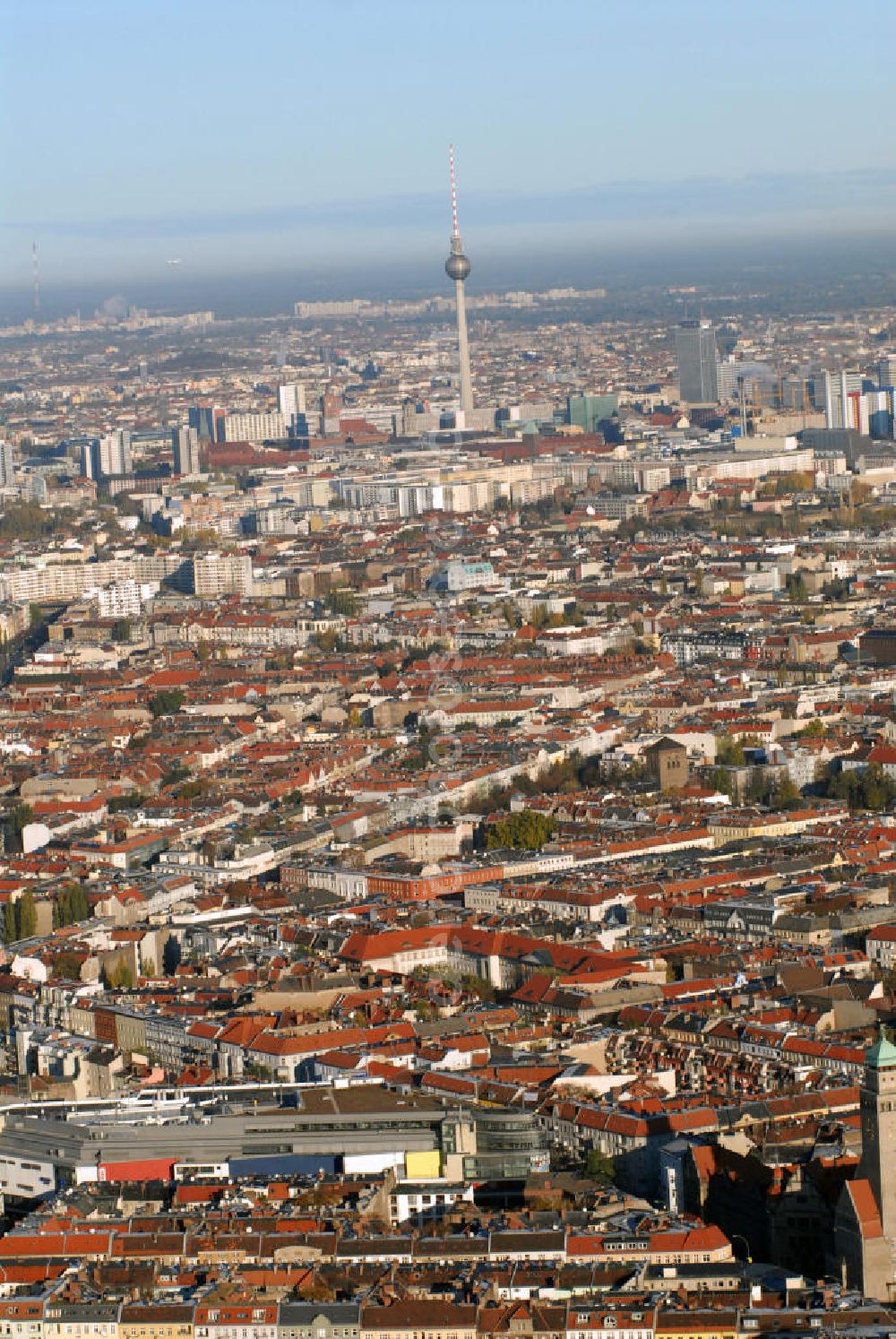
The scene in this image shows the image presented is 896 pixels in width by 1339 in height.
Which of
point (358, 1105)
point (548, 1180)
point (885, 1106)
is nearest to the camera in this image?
point (885, 1106)

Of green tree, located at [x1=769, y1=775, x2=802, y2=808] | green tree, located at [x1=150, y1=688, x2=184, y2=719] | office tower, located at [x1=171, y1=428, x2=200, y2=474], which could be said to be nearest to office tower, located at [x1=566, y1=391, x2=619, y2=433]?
office tower, located at [x1=171, y1=428, x2=200, y2=474]

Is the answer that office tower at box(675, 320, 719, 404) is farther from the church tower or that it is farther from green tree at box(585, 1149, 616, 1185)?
the church tower

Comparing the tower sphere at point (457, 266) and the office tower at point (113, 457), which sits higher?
the tower sphere at point (457, 266)

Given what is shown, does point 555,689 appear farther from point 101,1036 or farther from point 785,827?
point 101,1036

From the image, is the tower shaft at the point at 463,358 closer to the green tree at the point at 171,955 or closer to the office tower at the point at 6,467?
the office tower at the point at 6,467

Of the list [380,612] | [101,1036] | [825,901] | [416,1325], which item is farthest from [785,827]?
[380,612]

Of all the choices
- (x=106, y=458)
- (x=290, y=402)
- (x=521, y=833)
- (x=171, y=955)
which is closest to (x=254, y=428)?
(x=290, y=402)

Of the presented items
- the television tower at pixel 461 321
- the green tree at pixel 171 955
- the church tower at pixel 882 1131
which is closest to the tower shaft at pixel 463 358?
the television tower at pixel 461 321
